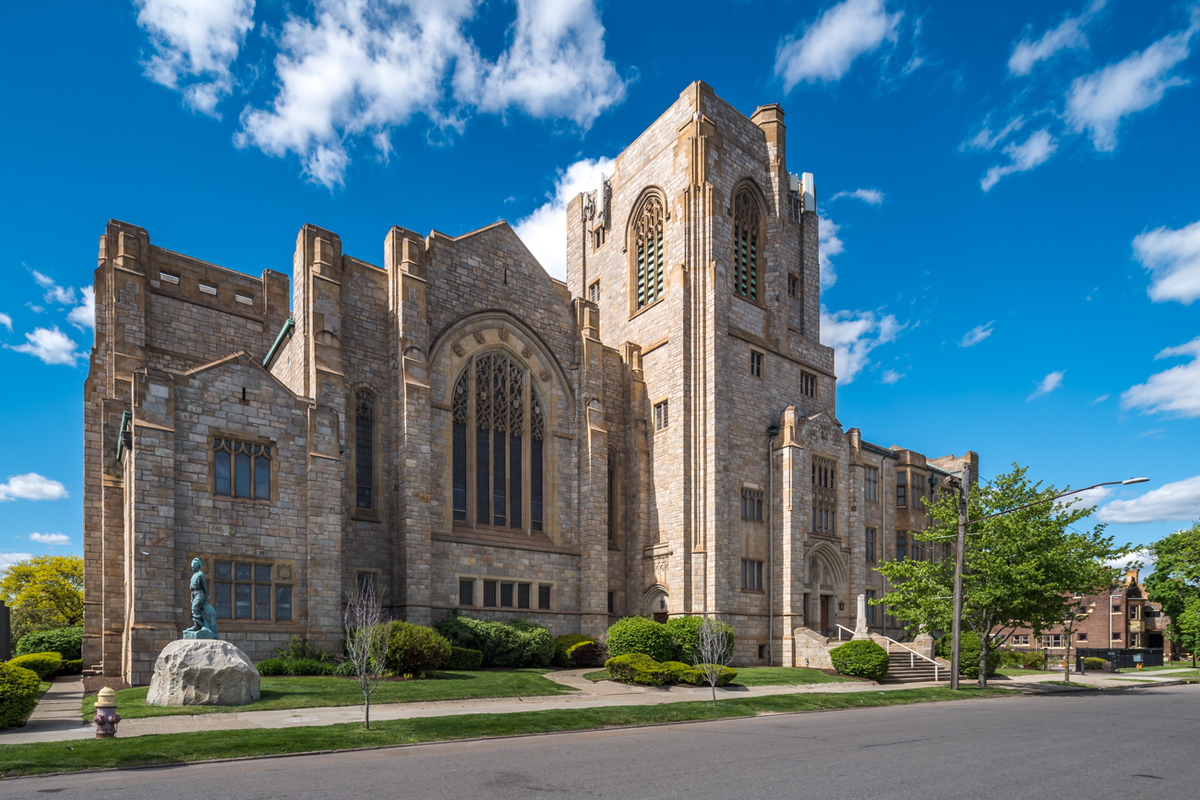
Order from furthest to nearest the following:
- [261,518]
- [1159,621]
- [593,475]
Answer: [1159,621] < [593,475] < [261,518]

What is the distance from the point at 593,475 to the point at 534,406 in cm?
394

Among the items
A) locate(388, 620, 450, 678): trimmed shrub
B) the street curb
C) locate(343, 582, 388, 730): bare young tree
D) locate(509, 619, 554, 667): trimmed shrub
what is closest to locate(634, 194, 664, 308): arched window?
locate(509, 619, 554, 667): trimmed shrub

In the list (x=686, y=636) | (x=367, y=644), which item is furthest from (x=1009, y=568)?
(x=367, y=644)

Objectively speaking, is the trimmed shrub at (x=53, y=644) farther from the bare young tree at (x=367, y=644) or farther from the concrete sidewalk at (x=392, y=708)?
the bare young tree at (x=367, y=644)

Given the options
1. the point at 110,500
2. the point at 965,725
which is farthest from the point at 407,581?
the point at 965,725

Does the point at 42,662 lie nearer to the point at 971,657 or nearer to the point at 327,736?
the point at 327,736

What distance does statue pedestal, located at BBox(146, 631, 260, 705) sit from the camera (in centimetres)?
1681

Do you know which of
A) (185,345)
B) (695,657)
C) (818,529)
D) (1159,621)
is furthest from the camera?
(1159,621)

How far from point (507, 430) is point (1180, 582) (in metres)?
45.4

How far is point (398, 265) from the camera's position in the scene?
2975cm

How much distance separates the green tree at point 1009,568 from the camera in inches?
1081

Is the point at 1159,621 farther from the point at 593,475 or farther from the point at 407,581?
the point at 407,581

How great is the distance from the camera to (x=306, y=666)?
22156 mm

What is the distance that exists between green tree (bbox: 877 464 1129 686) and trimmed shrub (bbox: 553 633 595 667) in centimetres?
1207
